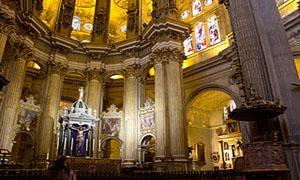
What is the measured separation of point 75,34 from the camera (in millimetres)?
23578

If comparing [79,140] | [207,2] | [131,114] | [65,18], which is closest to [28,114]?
[79,140]

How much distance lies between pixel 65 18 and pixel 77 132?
361 inches

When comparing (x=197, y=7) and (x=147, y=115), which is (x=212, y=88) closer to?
(x=147, y=115)

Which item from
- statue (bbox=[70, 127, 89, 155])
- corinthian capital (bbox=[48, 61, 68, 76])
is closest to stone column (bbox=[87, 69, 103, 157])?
statue (bbox=[70, 127, 89, 155])

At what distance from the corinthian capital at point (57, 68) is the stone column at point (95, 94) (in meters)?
1.79

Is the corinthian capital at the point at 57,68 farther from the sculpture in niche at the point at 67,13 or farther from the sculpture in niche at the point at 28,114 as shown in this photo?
the sculpture in niche at the point at 67,13

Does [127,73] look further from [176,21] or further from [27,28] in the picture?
[27,28]

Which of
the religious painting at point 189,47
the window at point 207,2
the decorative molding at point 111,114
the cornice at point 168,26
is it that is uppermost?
the window at point 207,2

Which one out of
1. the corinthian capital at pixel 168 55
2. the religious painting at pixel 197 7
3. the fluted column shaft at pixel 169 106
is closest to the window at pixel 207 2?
the religious painting at pixel 197 7

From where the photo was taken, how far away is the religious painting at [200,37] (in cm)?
1883

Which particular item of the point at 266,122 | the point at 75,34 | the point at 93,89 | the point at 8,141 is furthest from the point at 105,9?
the point at 266,122

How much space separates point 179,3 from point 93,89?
12.0 m

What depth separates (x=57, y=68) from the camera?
53.7 feet

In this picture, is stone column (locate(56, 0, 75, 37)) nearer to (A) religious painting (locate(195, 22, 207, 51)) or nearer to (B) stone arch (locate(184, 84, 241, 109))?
(A) religious painting (locate(195, 22, 207, 51))
